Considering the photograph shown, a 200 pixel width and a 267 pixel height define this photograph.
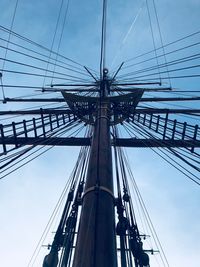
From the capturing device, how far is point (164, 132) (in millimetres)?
9125

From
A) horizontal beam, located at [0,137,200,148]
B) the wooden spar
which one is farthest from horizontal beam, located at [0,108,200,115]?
the wooden spar

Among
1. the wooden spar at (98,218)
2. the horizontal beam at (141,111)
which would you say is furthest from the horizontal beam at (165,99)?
the wooden spar at (98,218)

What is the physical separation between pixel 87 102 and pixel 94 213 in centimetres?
525

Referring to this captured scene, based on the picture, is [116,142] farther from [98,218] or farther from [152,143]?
[98,218]

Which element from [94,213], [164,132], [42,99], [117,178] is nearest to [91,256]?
[94,213]

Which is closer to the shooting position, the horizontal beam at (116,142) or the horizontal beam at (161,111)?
the horizontal beam at (116,142)

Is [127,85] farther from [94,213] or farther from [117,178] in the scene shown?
[94,213]

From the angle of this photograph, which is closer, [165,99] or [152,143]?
[152,143]

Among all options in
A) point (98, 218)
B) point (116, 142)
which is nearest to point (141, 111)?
point (116, 142)

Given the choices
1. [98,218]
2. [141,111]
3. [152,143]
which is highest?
[141,111]

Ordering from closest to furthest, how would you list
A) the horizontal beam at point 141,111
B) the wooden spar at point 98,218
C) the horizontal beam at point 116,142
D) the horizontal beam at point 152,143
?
the wooden spar at point 98,218
the horizontal beam at point 152,143
the horizontal beam at point 116,142
the horizontal beam at point 141,111

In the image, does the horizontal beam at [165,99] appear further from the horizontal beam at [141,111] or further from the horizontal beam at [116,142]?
the horizontal beam at [116,142]

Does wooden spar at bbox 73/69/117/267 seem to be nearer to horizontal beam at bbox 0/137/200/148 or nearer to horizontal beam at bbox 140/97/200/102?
horizontal beam at bbox 0/137/200/148

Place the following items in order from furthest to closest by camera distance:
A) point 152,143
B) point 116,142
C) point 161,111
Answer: point 161,111
point 152,143
point 116,142
